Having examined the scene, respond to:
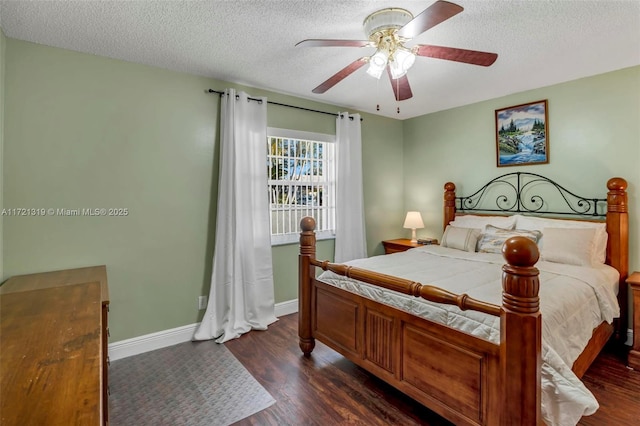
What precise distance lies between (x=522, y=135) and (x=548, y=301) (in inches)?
92.6

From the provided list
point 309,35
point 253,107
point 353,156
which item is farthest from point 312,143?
point 309,35

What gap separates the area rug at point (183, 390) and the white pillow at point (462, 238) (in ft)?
7.90

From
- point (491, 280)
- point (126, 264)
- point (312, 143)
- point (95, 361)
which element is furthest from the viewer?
point (312, 143)

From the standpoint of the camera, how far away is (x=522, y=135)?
3.45 m

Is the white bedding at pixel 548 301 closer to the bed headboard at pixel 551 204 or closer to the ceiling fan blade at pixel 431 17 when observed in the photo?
the bed headboard at pixel 551 204

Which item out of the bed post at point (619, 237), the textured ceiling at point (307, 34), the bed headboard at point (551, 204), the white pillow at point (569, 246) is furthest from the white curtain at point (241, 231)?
the bed post at point (619, 237)

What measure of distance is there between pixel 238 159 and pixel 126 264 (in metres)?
1.35

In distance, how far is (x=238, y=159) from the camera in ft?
10.1

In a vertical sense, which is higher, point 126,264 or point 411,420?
point 126,264

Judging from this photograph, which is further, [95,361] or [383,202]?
[383,202]

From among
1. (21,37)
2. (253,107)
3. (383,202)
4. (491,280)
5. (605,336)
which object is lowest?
(605,336)

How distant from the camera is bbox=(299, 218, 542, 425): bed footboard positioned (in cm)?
126

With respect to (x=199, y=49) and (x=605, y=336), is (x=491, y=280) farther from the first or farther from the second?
(x=199, y=49)

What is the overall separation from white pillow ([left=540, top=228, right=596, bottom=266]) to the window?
224 cm
